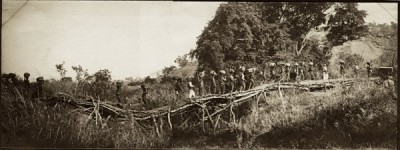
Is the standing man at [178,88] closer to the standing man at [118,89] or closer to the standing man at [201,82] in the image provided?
the standing man at [201,82]

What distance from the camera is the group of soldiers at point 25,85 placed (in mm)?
4297

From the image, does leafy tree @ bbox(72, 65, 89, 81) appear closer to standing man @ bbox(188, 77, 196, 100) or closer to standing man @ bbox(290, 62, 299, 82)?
standing man @ bbox(188, 77, 196, 100)

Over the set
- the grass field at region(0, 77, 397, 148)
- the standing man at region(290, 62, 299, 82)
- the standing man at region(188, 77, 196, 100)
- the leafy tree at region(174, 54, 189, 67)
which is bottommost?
the grass field at region(0, 77, 397, 148)

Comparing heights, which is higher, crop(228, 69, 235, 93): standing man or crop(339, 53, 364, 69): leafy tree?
crop(339, 53, 364, 69): leafy tree

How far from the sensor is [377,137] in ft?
14.4

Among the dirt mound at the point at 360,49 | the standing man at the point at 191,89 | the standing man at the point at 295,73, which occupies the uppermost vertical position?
the dirt mound at the point at 360,49

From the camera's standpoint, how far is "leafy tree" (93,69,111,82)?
4.32 m

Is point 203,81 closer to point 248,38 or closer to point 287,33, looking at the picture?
point 248,38

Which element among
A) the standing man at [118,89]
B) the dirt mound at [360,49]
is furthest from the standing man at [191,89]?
the dirt mound at [360,49]

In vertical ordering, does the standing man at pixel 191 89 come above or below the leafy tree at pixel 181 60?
below

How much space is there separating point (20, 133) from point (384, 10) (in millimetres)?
3369

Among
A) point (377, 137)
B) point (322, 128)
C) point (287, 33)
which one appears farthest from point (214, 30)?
point (377, 137)

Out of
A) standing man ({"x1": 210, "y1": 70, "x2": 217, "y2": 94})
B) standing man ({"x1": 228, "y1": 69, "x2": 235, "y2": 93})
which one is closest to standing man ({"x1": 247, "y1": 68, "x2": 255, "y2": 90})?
standing man ({"x1": 228, "y1": 69, "x2": 235, "y2": 93})

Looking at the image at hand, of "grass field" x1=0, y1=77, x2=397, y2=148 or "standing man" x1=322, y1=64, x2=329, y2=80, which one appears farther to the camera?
"standing man" x1=322, y1=64, x2=329, y2=80
